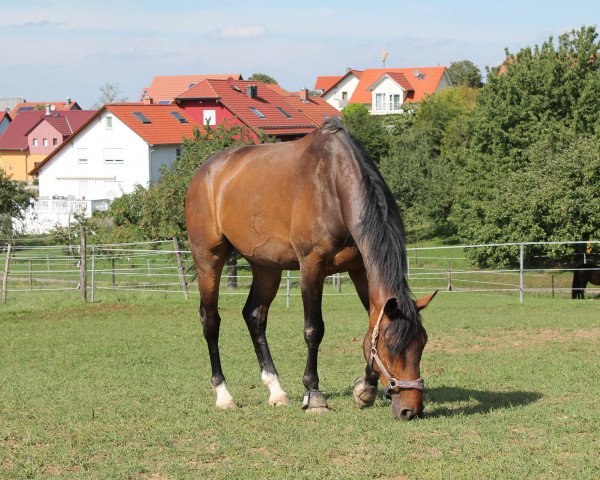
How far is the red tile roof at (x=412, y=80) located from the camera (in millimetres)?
89562

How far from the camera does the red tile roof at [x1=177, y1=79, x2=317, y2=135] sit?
5788cm

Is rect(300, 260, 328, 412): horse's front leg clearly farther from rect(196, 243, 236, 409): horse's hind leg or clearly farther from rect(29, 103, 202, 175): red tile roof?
rect(29, 103, 202, 175): red tile roof

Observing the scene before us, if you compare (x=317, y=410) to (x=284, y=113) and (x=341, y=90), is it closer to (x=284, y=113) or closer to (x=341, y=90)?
(x=284, y=113)

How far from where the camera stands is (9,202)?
43.5 meters

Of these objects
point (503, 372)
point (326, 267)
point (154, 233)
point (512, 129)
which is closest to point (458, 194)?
point (512, 129)

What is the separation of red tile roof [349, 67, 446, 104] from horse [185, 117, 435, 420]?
3216 inches

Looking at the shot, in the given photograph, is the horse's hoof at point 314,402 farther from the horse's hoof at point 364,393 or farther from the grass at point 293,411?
the horse's hoof at point 364,393

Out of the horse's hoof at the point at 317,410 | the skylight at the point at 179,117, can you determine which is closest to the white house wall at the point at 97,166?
the skylight at the point at 179,117

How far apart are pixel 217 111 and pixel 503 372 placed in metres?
51.7

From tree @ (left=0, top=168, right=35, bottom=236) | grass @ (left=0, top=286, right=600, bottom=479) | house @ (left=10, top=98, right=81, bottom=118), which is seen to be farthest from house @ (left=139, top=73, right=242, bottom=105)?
grass @ (left=0, top=286, right=600, bottom=479)

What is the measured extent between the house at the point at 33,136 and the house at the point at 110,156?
17685mm

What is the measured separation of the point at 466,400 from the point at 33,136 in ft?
252

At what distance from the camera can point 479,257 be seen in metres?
33.7

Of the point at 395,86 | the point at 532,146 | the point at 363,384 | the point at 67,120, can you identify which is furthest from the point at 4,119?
the point at 363,384
